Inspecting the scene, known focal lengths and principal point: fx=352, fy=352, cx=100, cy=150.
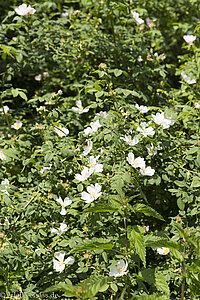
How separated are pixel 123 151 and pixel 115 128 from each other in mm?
150

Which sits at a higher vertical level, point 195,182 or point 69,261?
point 195,182

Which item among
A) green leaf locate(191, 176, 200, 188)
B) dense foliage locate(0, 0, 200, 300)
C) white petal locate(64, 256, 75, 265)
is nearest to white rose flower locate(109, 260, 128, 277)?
dense foliage locate(0, 0, 200, 300)

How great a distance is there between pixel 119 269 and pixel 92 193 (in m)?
0.43

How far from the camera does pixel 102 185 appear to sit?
79.8 inches

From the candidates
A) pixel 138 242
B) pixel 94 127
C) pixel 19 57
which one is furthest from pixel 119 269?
pixel 19 57

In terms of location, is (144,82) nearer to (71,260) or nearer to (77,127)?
(77,127)

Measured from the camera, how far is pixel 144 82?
285 cm

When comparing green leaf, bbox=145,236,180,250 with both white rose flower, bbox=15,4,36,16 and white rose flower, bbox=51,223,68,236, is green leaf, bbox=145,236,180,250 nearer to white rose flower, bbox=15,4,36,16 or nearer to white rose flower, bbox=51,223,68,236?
white rose flower, bbox=51,223,68,236

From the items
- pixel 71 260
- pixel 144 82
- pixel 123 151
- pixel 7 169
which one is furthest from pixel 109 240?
pixel 144 82

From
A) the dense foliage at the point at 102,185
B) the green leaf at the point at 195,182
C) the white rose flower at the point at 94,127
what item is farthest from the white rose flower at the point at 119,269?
the white rose flower at the point at 94,127

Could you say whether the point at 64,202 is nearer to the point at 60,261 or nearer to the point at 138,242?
the point at 60,261

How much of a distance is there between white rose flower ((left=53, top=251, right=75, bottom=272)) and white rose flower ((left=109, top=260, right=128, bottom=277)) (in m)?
0.26

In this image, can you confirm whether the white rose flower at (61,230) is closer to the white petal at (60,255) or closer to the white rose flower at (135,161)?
the white petal at (60,255)

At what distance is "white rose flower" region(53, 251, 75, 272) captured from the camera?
6.16 ft
